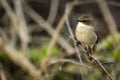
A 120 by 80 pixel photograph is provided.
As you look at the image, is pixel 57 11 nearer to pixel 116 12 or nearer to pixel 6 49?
pixel 116 12

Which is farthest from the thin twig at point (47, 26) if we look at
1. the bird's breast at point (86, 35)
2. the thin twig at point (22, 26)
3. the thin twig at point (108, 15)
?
the bird's breast at point (86, 35)

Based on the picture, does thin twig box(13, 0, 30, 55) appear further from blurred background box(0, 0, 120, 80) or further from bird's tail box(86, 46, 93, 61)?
bird's tail box(86, 46, 93, 61)

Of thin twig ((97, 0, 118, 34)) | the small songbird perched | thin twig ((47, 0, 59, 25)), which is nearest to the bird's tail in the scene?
the small songbird perched

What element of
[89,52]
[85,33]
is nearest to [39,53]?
[85,33]

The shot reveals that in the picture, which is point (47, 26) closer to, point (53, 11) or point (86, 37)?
point (53, 11)

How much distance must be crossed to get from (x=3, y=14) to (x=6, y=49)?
53.8 inches

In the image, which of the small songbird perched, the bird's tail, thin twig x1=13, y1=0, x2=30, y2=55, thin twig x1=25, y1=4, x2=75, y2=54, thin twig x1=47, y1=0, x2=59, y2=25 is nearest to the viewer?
the bird's tail

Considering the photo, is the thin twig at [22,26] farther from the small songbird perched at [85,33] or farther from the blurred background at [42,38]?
the small songbird perched at [85,33]

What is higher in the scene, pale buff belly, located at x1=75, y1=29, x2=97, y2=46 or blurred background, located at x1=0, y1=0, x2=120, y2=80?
pale buff belly, located at x1=75, y1=29, x2=97, y2=46

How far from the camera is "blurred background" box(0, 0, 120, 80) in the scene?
21.1ft

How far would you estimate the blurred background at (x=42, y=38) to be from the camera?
253 inches

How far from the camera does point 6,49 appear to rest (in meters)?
6.59

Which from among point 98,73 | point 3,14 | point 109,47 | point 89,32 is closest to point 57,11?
point 3,14

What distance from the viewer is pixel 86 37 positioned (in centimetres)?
334
